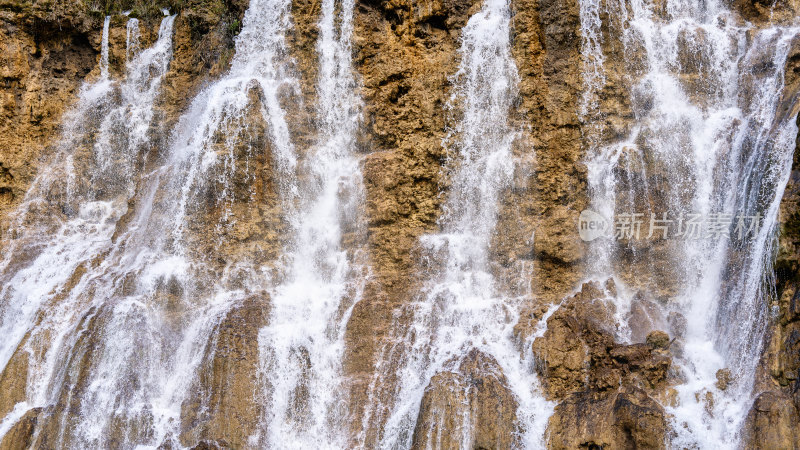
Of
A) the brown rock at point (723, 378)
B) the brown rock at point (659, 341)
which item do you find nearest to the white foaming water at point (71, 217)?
the brown rock at point (659, 341)

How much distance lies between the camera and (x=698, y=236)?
494 inches

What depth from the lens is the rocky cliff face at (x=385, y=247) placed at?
1071cm

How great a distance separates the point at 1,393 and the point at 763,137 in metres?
13.9

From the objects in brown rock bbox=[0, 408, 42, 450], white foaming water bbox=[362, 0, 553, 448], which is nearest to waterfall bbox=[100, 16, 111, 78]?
white foaming water bbox=[362, 0, 553, 448]

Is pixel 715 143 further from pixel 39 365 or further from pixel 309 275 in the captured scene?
pixel 39 365

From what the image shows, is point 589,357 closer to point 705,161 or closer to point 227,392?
point 705,161

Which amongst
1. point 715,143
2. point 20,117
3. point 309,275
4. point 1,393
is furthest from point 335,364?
point 20,117

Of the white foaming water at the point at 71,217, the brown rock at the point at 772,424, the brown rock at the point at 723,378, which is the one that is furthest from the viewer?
the white foaming water at the point at 71,217

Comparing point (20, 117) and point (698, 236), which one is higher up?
Answer: point (20, 117)

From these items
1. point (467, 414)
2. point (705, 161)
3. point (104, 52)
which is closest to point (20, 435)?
point (467, 414)

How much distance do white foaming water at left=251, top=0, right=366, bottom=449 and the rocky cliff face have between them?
0.09 meters

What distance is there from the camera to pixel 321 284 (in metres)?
13.6

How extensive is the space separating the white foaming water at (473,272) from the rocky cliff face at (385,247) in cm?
13

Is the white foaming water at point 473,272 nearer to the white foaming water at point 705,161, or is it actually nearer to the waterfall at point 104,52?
the white foaming water at point 705,161
